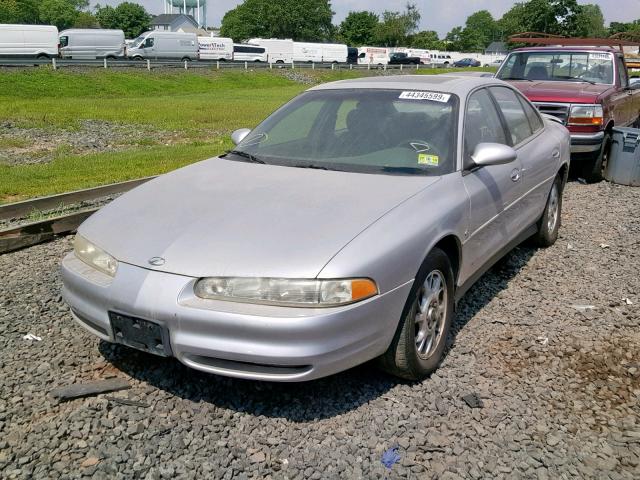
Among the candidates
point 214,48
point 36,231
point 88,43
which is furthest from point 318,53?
point 36,231

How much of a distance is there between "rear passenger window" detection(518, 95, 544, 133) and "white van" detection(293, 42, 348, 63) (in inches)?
2307

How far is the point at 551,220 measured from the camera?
6.09 meters

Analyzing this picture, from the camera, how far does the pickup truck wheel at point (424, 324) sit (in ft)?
11.0

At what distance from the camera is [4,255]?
5.52 m

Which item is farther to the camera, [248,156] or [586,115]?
[586,115]

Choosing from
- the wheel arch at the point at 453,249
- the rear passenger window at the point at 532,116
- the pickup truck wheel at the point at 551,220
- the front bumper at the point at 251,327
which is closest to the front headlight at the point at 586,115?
the pickup truck wheel at the point at 551,220

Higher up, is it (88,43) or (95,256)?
(88,43)

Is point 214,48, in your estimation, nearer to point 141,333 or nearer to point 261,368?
point 141,333

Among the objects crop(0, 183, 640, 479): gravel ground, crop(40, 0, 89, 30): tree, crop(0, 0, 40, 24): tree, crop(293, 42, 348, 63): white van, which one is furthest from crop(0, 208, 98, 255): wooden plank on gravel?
crop(40, 0, 89, 30): tree

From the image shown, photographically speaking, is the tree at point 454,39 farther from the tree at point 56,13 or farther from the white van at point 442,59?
the tree at point 56,13

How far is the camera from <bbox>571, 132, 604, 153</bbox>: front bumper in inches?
343

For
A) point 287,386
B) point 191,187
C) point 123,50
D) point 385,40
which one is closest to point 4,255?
point 191,187

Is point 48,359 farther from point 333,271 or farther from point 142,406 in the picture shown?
point 333,271

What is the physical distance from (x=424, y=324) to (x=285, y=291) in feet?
3.31
